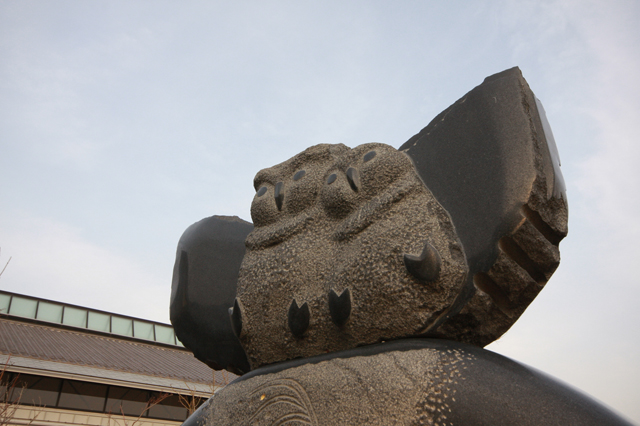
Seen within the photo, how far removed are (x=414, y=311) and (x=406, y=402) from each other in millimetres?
277

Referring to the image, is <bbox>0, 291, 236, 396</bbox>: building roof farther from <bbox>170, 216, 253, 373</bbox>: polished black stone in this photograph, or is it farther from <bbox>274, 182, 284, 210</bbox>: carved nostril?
<bbox>274, 182, 284, 210</bbox>: carved nostril

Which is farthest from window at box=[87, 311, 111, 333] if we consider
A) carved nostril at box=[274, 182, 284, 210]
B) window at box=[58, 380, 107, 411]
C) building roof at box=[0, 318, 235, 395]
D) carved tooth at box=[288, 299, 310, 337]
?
carved tooth at box=[288, 299, 310, 337]

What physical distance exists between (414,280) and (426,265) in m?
0.06

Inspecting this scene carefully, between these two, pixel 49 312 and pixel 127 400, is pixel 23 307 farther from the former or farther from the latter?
pixel 127 400

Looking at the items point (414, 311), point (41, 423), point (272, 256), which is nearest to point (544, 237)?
point (414, 311)

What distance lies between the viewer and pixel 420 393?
1.27 meters

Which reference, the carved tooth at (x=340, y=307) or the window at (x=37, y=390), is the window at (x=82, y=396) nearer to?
the window at (x=37, y=390)

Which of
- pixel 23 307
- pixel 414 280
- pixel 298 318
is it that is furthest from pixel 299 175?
pixel 23 307

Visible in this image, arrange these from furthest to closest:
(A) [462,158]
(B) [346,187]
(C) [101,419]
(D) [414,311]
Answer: (C) [101,419], (B) [346,187], (A) [462,158], (D) [414,311]

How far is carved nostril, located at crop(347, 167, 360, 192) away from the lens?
171cm

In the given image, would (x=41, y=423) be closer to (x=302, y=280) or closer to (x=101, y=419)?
(x=101, y=419)

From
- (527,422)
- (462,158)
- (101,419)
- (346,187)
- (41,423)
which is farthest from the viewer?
(101,419)

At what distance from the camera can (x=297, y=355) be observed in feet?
5.55

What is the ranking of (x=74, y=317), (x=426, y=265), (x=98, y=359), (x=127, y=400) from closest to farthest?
(x=426, y=265) → (x=127, y=400) → (x=98, y=359) → (x=74, y=317)
